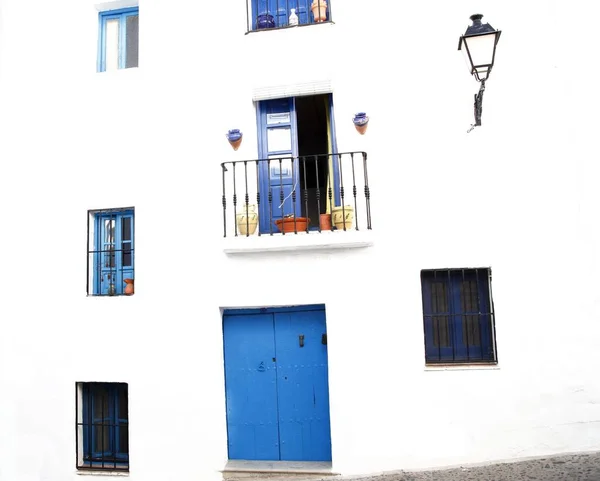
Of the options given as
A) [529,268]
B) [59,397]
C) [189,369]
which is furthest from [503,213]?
[59,397]

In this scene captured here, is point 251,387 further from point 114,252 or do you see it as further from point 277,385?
point 114,252

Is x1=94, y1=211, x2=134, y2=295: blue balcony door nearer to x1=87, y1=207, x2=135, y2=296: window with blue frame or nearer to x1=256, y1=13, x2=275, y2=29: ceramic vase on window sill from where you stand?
x1=87, y1=207, x2=135, y2=296: window with blue frame

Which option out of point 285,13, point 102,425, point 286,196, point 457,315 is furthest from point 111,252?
point 457,315

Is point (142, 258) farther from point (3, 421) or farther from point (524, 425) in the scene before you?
point (524, 425)

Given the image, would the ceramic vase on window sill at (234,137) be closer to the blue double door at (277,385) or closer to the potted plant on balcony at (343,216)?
the potted plant on balcony at (343,216)

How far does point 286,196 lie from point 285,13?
103 inches

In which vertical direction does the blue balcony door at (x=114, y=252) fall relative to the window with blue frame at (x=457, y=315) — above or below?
above

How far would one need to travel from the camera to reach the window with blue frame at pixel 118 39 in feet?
20.7

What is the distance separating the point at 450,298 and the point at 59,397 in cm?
522

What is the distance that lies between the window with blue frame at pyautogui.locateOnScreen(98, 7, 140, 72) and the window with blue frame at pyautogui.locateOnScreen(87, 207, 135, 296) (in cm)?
224

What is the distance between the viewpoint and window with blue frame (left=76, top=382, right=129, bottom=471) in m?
5.66

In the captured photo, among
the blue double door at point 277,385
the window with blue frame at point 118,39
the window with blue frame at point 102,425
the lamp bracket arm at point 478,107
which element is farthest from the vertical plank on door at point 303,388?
the window with blue frame at point 118,39

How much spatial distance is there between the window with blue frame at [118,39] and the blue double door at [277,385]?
4047mm

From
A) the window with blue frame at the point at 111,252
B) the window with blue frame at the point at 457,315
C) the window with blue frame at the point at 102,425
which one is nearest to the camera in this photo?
the window with blue frame at the point at 457,315
